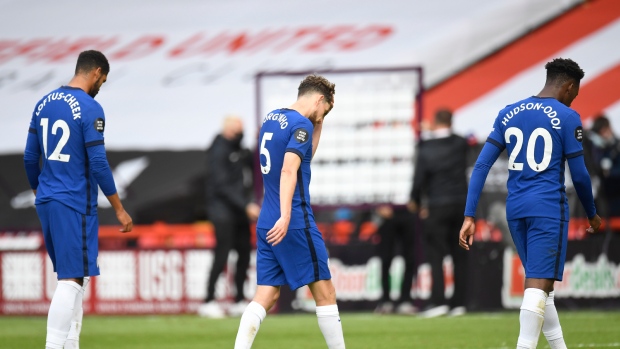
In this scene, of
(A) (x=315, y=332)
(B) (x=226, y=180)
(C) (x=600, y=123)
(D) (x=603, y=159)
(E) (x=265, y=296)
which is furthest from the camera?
(D) (x=603, y=159)

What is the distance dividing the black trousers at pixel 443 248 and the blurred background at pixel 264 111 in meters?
0.39

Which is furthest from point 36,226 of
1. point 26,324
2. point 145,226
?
point 26,324

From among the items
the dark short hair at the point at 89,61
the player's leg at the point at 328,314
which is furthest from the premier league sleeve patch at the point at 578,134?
the dark short hair at the point at 89,61

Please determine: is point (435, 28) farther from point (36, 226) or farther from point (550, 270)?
point (550, 270)

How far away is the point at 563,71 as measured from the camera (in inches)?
269

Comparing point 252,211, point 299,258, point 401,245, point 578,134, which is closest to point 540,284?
point 578,134

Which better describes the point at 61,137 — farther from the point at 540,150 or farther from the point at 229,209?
the point at 229,209

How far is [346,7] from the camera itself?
55.8ft

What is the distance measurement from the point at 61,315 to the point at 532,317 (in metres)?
2.93

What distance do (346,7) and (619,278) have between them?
654 cm

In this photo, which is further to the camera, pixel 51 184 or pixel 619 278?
pixel 619 278

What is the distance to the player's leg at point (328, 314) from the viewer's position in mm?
6637

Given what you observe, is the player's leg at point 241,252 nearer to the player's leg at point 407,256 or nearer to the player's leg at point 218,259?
the player's leg at point 218,259

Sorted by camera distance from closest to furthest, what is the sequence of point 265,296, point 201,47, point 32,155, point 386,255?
point 265,296
point 32,155
point 386,255
point 201,47
